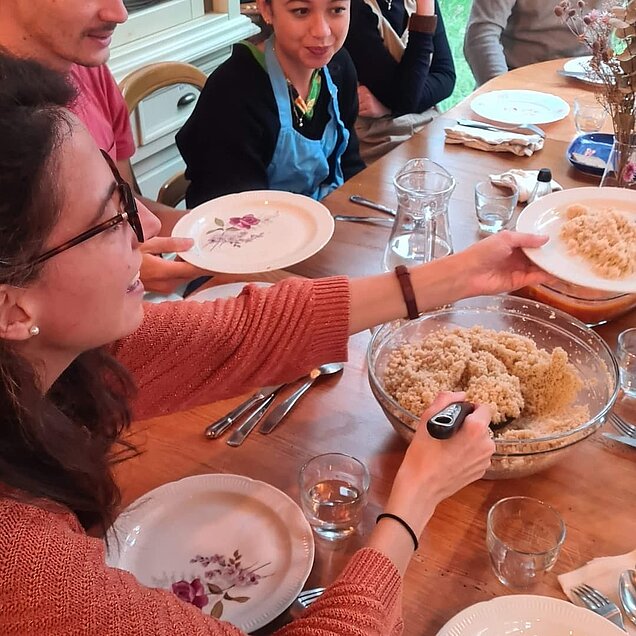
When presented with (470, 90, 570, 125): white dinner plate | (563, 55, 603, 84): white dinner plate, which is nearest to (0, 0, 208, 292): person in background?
(470, 90, 570, 125): white dinner plate

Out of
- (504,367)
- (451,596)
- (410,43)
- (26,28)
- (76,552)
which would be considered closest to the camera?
(76,552)

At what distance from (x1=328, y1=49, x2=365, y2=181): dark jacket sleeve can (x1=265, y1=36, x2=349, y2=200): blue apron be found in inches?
3.4

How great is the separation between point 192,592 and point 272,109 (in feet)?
4.44

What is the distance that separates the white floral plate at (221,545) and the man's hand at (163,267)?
506mm

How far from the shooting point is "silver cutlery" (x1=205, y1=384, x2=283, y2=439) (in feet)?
3.26

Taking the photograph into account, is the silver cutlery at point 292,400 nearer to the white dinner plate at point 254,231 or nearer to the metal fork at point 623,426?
the white dinner plate at point 254,231

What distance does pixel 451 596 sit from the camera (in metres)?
0.77

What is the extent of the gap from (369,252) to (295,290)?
38 cm

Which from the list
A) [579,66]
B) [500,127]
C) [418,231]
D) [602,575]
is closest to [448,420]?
[602,575]

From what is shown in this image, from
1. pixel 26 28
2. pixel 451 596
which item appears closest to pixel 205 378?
pixel 451 596

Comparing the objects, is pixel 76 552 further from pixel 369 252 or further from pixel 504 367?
pixel 369 252

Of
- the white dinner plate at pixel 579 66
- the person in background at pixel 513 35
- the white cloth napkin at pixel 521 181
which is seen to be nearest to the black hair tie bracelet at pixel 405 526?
the white cloth napkin at pixel 521 181

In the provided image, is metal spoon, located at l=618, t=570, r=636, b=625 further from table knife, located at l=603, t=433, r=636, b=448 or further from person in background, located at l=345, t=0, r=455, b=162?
person in background, located at l=345, t=0, r=455, b=162

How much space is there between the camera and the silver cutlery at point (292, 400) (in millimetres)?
999
